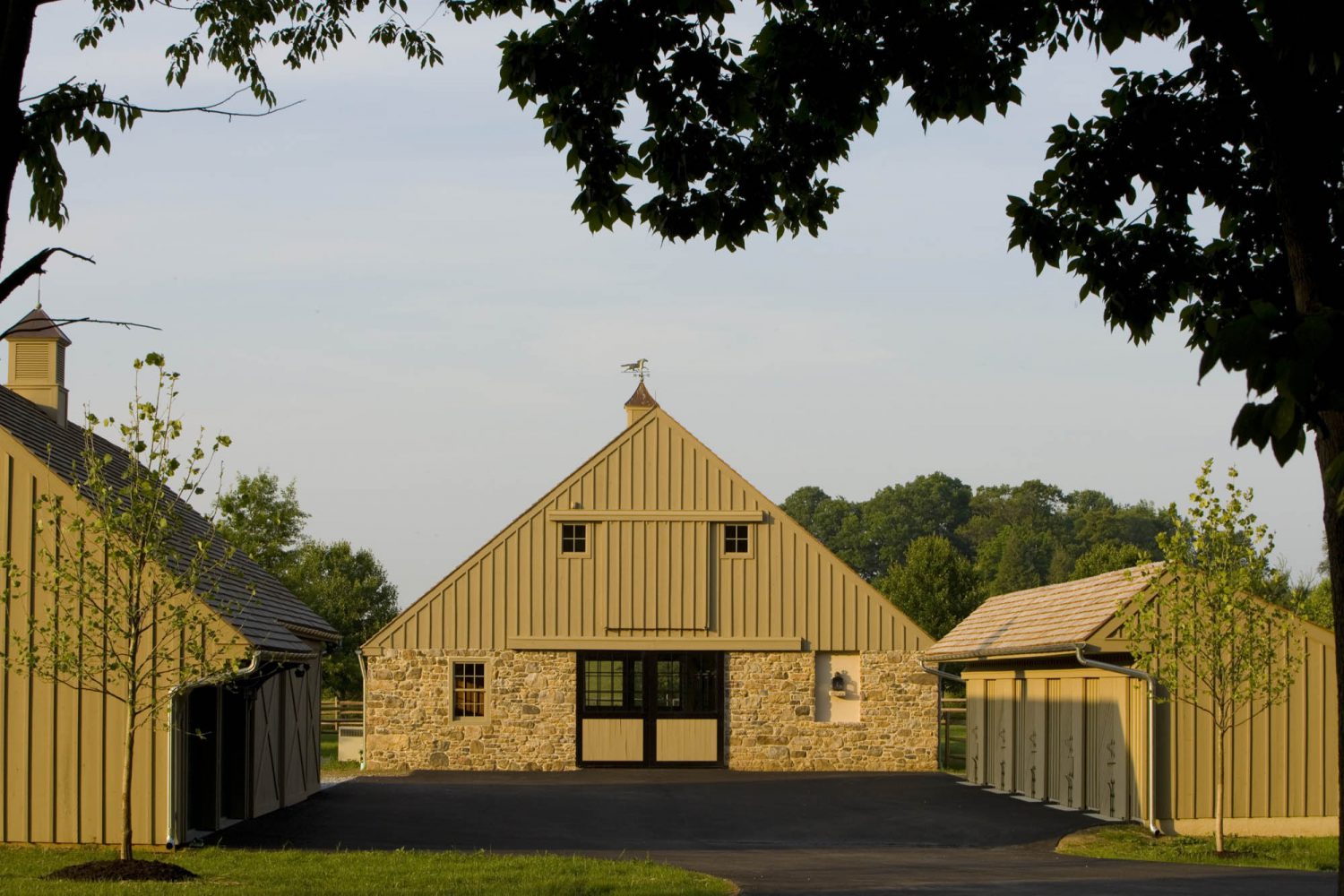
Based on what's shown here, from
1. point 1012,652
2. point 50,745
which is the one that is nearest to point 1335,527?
point 50,745

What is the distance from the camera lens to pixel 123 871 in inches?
573

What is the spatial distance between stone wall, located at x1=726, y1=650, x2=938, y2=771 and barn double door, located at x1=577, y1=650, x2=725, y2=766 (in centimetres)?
43

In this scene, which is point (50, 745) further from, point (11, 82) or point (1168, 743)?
point (1168, 743)

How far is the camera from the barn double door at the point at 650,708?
30.2 m

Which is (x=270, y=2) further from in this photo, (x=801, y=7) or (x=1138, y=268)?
(x=1138, y=268)

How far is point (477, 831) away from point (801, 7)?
12683mm

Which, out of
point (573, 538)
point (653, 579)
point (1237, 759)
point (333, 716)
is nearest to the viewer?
point (1237, 759)

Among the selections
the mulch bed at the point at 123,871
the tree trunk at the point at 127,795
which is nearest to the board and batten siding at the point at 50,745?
the tree trunk at the point at 127,795

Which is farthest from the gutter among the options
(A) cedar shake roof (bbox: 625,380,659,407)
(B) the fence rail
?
(B) the fence rail

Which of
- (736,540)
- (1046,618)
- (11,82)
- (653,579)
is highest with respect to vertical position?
(11,82)

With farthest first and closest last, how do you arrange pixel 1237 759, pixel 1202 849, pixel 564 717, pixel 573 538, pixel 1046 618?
pixel 573 538 → pixel 564 717 → pixel 1046 618 → pixel 1237 759 → pixel 1202 849

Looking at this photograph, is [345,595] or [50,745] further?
[345,595]

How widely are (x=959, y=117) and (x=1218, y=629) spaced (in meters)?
11.5

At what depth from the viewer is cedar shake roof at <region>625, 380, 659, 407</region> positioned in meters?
33.4
